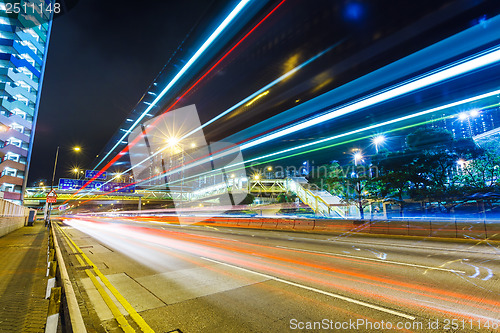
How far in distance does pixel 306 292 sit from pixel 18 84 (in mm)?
87273

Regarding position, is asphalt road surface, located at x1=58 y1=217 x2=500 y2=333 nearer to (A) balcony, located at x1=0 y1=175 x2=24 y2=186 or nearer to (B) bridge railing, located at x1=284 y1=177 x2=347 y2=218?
(B) bridge railing, located at x1=284 y1=177 x2=347 y2=218

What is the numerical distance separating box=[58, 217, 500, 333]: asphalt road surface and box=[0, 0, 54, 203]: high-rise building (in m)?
70.7

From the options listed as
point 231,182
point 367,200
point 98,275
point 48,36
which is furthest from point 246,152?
point 48,36

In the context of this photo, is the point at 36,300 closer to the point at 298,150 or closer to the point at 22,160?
the point at 298,150

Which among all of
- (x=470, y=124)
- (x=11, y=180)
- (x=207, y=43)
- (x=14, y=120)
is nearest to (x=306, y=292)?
(x=207, y=43)

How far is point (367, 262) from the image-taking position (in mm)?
8211

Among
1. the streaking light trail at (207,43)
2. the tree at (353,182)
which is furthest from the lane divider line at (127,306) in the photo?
the tree at (353,182)

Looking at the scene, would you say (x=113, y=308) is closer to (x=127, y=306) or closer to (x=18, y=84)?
(x=127, y=306)

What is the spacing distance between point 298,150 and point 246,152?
5.24 meters

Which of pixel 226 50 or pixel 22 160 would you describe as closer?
pixel 226 50

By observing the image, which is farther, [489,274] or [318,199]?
[318,199]

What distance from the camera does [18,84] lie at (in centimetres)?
6197

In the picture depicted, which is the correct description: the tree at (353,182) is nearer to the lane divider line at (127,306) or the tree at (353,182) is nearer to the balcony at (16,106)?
the lane divider line at (127,306)

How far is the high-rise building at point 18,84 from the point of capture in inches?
2266
